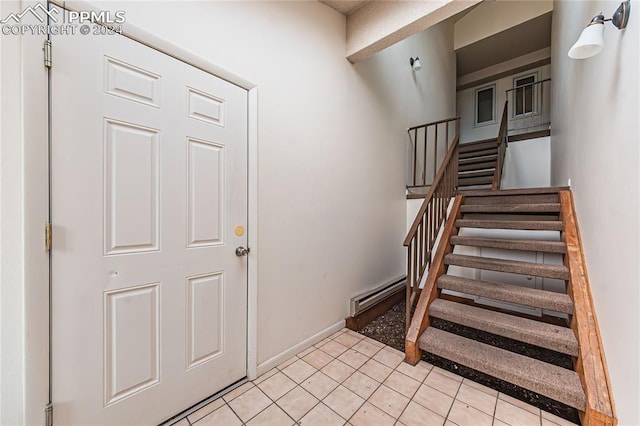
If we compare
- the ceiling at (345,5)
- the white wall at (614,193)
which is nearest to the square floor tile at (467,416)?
the white wall at (614,193)

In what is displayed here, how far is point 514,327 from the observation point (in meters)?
1.82

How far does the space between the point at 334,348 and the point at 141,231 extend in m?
1.74

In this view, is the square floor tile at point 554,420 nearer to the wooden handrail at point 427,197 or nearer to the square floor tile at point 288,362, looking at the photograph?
the wooden handrail at point 427,197

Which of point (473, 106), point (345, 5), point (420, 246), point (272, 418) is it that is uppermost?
point (473, 106)

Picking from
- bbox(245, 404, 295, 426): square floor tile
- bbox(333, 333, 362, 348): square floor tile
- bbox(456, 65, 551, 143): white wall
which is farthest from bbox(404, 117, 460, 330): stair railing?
bbox(456, 65, 551, 143): white wall

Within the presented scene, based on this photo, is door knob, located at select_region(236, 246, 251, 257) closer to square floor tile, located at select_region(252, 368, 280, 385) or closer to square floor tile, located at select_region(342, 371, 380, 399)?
square floor tile, located at select_region(252, 368, 280, 385)

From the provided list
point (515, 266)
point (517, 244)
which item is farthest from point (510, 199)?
point (515, 266)

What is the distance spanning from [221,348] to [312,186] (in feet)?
4.49

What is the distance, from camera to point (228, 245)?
5.56 ft

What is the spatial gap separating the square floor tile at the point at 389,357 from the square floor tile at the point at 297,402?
66 centimetres

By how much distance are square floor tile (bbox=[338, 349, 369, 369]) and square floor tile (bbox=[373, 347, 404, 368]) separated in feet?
0.36

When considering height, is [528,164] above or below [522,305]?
above

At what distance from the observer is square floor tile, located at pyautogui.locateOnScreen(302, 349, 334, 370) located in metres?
2.00

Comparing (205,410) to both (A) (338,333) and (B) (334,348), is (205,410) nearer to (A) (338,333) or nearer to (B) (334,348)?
(B) (334,348)
